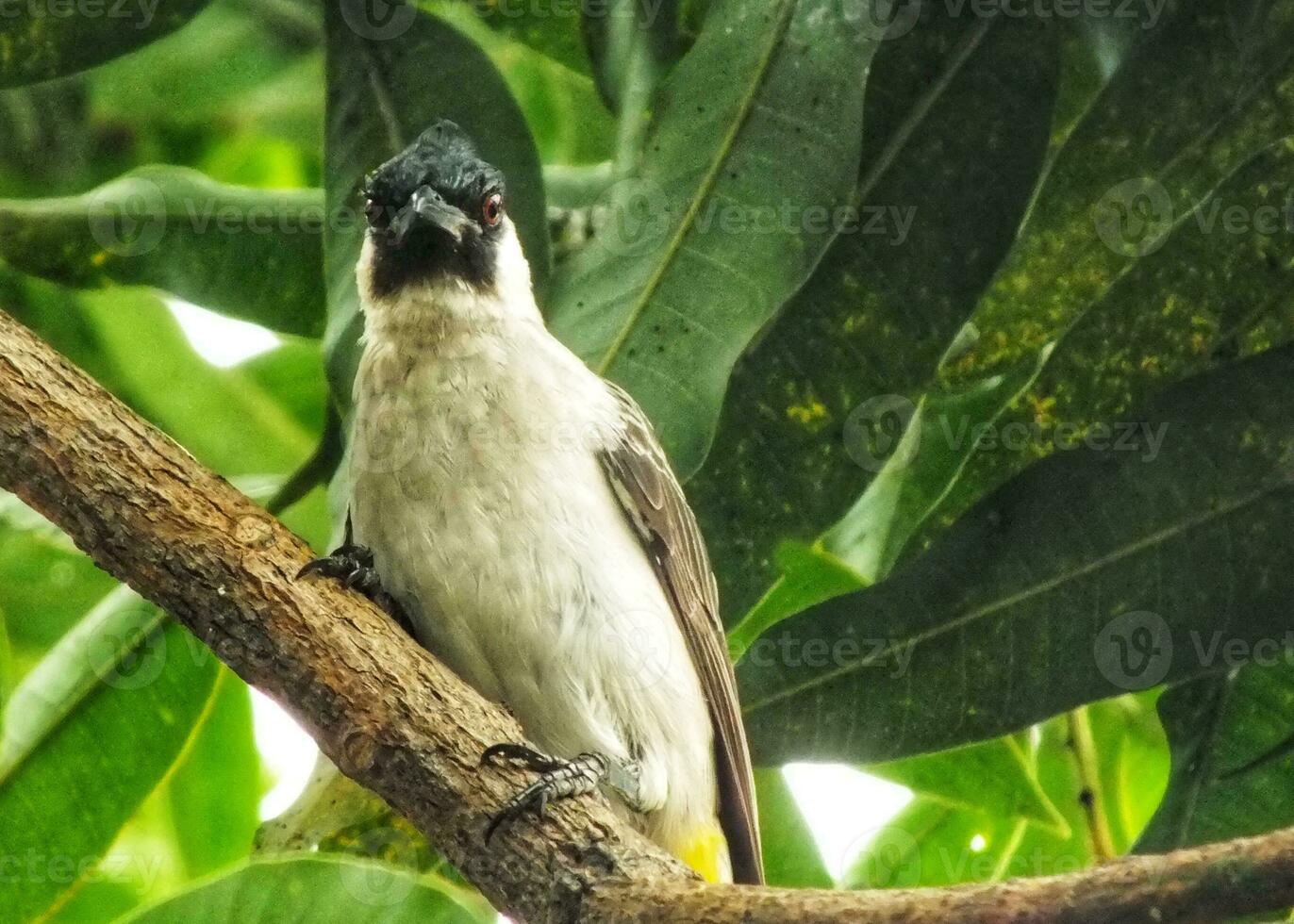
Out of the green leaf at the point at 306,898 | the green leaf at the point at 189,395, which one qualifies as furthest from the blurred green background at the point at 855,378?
the green leaf at the point at 189,395

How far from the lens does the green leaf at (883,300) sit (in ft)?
7.02

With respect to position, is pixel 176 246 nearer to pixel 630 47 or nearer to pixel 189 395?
pixel 189 395

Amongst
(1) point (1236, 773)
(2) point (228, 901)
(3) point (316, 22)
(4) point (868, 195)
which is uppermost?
(3) point (316, 22)

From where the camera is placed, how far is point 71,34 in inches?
88.1

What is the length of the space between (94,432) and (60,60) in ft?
2.58

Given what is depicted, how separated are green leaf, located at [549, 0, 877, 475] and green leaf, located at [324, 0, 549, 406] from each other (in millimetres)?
176

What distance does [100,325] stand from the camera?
2.58 metres

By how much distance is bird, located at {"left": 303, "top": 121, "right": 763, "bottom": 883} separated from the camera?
6.91ft

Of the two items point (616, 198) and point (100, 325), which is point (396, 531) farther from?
point (100, 325)

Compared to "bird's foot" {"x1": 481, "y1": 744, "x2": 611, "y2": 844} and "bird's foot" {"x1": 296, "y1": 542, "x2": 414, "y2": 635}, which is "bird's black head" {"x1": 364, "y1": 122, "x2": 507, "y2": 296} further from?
"bird's foot" {"x1": 481, "y1": 744, "x2": 611, "y2": 844}

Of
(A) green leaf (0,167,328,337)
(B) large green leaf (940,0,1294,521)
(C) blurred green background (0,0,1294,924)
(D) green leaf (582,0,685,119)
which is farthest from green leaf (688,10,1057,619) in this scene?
(A) green leaf (0,167,328,337)

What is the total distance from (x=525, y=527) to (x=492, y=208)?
54cm

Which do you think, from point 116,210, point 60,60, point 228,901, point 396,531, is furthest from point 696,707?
point 60,60

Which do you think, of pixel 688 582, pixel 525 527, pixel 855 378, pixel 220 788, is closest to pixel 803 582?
pixel 688 582
